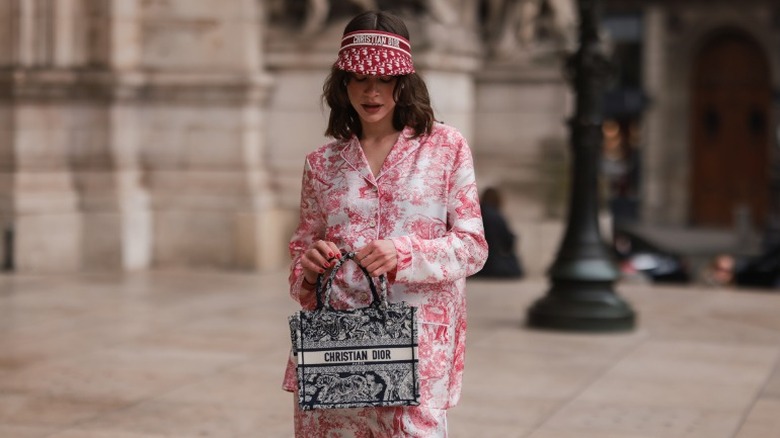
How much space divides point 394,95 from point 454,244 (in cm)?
49

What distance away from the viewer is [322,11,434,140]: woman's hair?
4.31m

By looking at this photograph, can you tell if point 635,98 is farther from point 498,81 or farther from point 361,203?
point 361,203

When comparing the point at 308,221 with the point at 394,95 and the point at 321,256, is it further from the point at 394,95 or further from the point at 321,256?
the point at 394,95

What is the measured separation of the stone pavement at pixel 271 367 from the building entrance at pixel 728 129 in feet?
79.8

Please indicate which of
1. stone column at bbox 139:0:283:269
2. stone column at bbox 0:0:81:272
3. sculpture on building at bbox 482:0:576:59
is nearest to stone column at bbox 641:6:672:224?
sculpture on building at bbox 482:0:576:59

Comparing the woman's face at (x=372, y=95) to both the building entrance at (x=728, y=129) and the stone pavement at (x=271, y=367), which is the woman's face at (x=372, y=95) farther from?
the building entrance at (x=728, y=129)

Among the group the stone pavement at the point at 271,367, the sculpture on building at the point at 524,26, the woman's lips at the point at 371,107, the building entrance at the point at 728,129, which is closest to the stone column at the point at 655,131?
the building entrance at the point at 728,129

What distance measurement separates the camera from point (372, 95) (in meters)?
4.32

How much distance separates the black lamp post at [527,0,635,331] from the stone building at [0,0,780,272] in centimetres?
352

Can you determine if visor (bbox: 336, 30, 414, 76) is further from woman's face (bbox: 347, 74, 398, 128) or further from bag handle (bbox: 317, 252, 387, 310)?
bag handle (bbox: 317, 252, 387, 310)

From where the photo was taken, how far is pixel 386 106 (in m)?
4.36

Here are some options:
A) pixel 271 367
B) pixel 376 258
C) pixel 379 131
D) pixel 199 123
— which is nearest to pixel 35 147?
pixel 199 123

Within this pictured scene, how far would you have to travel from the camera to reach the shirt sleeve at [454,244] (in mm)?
4199

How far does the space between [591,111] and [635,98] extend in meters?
28.2
